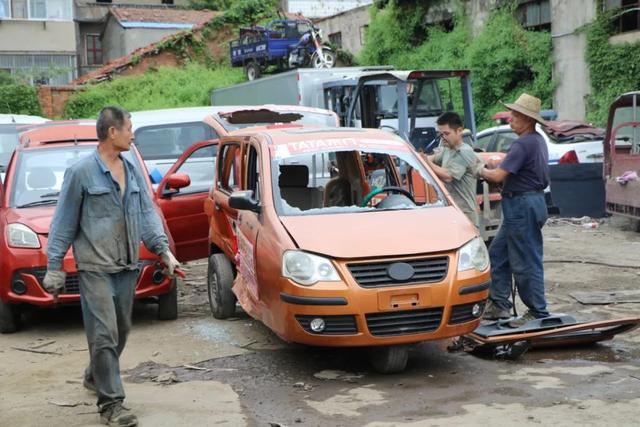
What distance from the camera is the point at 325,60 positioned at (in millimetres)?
28328

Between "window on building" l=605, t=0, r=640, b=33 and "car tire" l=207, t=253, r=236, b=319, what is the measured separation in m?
17.2

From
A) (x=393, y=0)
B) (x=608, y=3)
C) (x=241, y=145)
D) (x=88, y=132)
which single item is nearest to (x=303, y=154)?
(x=241, y=145)

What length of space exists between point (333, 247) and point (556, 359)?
6.42 ft

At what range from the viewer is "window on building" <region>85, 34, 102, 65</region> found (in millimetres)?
51781

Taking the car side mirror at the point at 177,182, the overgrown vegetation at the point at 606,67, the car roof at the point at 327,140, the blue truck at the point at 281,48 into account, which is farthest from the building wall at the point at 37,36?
the car roof at the point at 327,140

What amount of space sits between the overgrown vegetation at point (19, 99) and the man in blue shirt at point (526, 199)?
28822 millimetres

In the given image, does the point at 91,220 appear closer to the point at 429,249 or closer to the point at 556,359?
the point at 429,249

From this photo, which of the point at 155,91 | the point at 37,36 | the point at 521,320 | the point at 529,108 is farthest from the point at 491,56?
the point at 37,36

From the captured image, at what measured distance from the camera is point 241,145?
827 cm

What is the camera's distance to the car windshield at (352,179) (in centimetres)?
755

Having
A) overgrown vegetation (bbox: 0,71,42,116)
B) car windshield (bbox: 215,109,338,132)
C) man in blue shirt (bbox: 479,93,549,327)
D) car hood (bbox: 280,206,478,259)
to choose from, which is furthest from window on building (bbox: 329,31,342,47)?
car hood (bbox: 280,206,478,259)

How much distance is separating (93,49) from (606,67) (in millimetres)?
35855

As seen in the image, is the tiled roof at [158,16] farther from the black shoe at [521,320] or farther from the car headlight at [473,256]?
the car headlight at [473,256]

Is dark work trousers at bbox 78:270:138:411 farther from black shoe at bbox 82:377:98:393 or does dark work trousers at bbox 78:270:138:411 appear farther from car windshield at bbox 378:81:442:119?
car windshield at bbox 378:81:442:119
